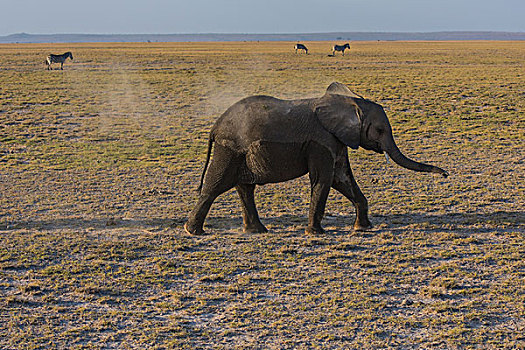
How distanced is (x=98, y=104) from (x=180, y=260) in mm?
18082

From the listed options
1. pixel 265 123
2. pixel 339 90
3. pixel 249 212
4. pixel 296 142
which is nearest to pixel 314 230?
pixel 249 212

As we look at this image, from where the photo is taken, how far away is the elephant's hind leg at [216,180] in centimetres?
882

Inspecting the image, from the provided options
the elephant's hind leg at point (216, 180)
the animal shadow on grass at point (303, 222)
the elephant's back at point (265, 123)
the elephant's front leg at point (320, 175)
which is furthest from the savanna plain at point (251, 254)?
the elephant's back at point (265, 123)

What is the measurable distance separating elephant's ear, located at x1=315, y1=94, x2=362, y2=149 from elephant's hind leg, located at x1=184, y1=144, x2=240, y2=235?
1.25 metres

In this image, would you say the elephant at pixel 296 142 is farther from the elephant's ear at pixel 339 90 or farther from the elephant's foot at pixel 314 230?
the elephant's ear at pixel 339 90

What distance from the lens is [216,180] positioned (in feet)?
29.3

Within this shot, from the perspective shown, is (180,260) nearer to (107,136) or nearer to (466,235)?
(466,235)

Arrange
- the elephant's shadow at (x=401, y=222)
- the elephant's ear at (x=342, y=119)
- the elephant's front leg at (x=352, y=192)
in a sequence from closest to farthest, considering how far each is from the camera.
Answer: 1. the elephant's ear at (x=342, y=119)
2. the elephant's front leg at (x=352, y=192)
3. the elephant's shadow at (x=401, y=222)

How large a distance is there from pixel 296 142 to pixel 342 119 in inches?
25.9

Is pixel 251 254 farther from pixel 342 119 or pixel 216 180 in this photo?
pixel 342 119

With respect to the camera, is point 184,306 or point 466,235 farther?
point 466,235

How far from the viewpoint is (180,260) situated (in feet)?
26.4

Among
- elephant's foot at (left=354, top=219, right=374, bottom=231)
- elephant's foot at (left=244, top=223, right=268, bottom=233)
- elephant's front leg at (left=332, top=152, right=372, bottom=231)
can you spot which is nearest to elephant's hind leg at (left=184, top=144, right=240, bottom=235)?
elephant's foot at (left=244, top=223, right=268, bottom=233)

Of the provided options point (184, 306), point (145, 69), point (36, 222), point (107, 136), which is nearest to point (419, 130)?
point (107, 136)
